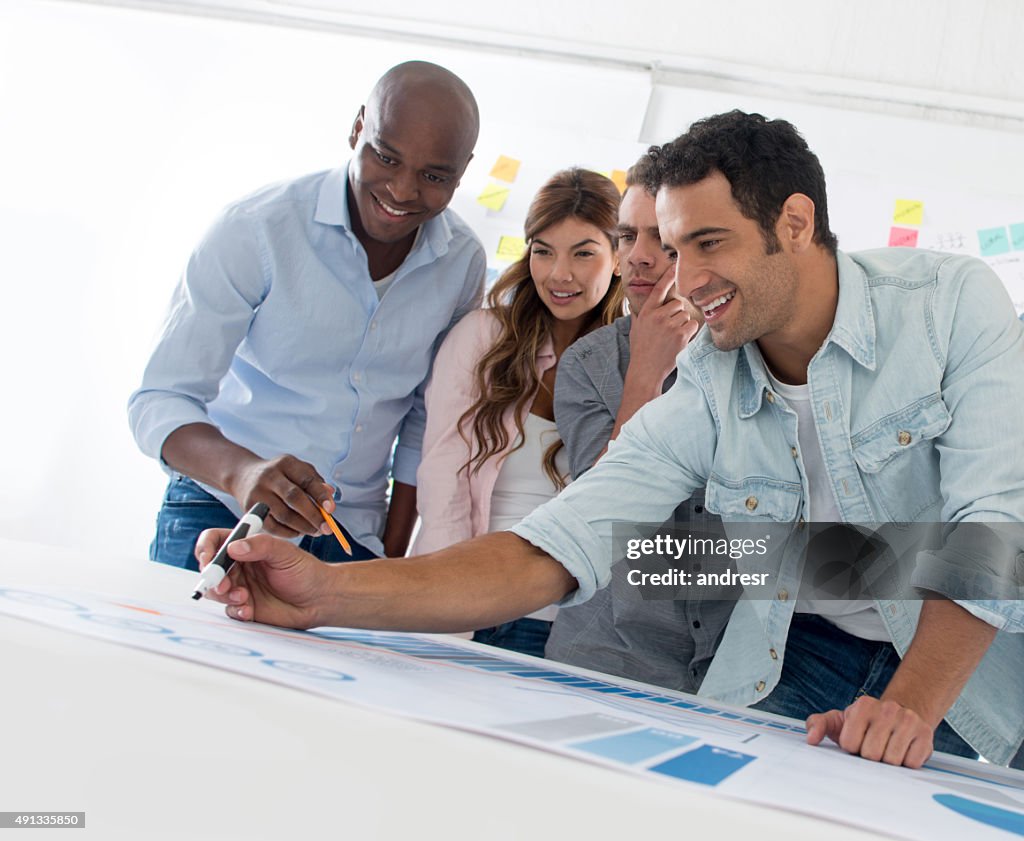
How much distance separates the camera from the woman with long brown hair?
1.55 metres

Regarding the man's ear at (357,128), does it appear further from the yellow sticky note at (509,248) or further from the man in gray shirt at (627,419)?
the yellow sticky note at (509,248)

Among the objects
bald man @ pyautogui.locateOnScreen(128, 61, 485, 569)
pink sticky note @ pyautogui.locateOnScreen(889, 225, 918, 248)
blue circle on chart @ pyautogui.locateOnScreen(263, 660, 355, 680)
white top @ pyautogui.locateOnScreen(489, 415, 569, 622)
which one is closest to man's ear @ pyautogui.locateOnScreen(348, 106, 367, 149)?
bald man @ pyautogui.locateOnScreen(128, 61, 485, 569)

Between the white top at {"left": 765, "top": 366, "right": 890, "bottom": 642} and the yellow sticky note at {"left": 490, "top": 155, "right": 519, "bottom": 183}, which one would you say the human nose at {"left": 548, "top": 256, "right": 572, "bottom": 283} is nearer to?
the white top at {"left": 765, "top": 366, "right": 890, "bottom": 642}

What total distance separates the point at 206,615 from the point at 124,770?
0.42m

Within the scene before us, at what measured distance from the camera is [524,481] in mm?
1564

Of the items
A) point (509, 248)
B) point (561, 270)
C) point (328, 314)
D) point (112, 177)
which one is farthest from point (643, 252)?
point (112, 177)

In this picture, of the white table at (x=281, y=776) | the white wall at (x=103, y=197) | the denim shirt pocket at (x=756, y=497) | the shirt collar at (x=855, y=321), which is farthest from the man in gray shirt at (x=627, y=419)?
the white wall at (x=103, y=197)

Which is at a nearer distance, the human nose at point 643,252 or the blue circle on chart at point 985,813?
the blue circle on chart at point 985,813

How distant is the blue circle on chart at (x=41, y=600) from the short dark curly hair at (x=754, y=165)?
0.89 metres

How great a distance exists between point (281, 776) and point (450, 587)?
566 mm

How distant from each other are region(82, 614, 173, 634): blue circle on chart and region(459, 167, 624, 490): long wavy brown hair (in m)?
Result: 0.97

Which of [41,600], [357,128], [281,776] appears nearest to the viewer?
[281,776]

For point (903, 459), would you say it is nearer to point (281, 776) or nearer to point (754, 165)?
point (754, 165)

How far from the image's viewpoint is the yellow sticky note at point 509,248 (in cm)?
246
